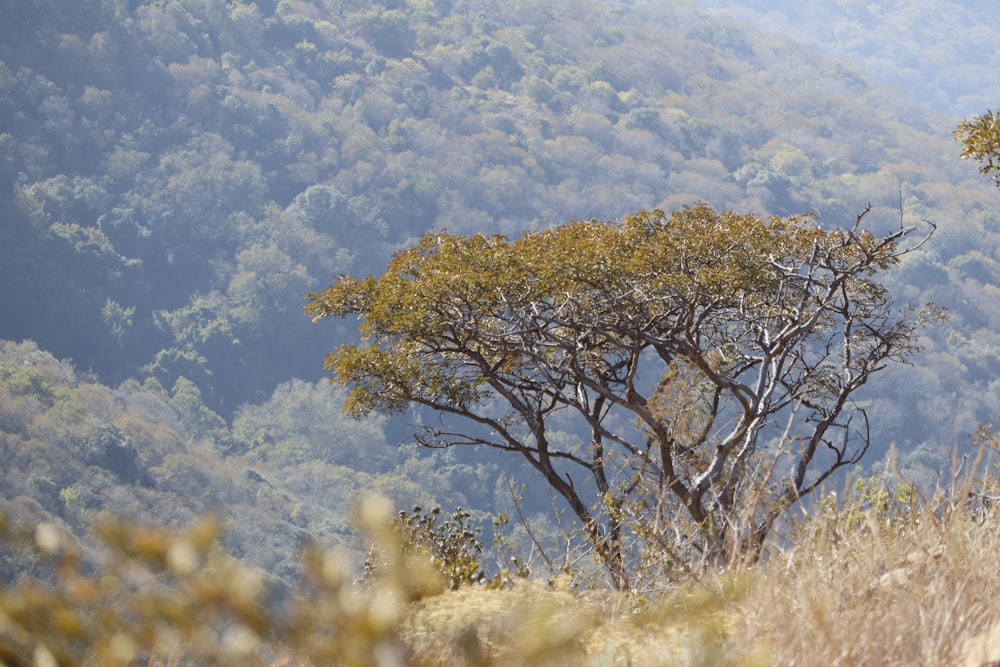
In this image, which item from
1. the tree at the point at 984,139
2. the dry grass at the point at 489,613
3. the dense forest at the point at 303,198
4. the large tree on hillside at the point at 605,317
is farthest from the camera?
the dense forest at the point at 303,198

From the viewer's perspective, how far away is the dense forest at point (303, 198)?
66812 mm

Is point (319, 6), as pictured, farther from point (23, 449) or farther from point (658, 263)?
point (658, 263)

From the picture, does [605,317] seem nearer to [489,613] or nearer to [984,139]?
[984,139]

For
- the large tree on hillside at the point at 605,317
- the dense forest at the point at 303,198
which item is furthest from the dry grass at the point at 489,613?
the dense forest at the point at 303,198

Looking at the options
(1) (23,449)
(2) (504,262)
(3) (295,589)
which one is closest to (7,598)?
(3) (295,589)

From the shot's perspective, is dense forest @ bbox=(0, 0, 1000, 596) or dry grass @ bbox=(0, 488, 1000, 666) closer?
dry grass @ bbox=(0, 488, 1000, 666)

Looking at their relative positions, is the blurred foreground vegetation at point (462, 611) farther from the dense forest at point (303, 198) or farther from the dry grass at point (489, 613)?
the dense forest at point (303, 198)

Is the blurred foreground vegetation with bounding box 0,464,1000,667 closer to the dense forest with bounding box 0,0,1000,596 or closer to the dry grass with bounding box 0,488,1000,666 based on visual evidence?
the dry grass with bounding box 0,488,1000,666

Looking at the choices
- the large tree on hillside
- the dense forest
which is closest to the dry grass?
the large tree on hillside

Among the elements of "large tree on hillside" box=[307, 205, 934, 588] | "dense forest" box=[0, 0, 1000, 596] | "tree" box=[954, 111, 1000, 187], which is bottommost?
"tree" box=[954, 111, 1000, 187]

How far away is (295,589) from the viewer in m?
1.61

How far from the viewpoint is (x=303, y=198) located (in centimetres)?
10244

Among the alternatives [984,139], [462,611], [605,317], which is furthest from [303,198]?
[462,611]

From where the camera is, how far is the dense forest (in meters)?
66.8
